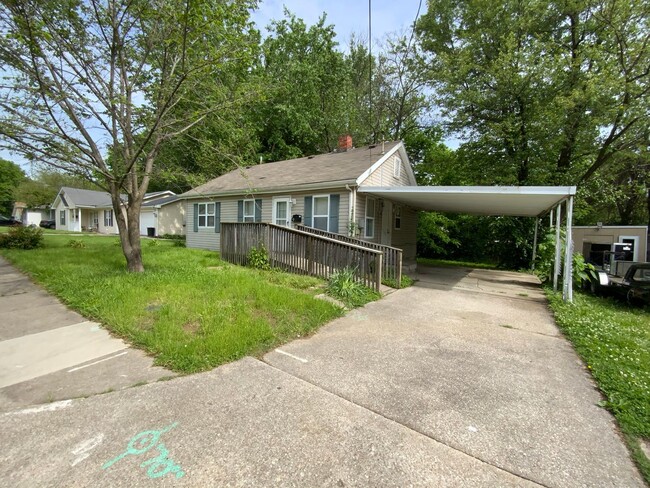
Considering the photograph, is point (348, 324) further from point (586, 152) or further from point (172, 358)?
point (586, 152)

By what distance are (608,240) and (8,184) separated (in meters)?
75.7

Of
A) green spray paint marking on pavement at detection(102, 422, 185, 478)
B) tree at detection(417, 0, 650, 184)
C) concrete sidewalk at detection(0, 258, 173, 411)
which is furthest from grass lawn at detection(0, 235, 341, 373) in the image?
tree at detection(417, 0, 650, 184)

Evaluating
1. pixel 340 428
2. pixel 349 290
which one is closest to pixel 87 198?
pixel 349 290

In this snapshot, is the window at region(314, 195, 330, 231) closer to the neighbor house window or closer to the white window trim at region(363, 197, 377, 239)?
the white window trim at region(363, 197, 377, 239)

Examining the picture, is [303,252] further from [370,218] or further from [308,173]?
[308,173]

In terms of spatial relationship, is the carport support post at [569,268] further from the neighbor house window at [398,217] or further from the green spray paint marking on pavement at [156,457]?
the green spray paint marking on pavement at [156,457]

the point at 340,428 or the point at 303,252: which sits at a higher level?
the point at 303,252

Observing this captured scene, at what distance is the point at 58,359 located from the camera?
11.3ft

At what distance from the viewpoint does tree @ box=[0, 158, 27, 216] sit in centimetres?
4891

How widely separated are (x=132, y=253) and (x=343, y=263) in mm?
5037

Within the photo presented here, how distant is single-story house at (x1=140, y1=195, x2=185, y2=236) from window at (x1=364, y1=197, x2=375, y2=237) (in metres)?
19.7

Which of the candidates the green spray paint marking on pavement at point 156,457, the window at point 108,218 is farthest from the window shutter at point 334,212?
the window at point 108,218

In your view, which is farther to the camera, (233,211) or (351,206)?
(233,211)

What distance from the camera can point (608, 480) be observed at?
6.52 ft
